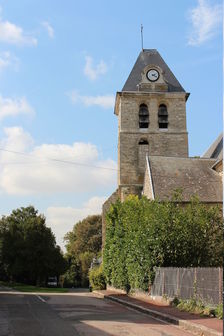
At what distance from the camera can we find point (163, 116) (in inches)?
1555

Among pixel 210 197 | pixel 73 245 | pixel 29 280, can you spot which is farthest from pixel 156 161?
pixel 73 245

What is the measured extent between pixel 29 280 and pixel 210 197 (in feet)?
97.6

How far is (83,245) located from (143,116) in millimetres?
35283

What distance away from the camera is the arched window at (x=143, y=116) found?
3903 cm

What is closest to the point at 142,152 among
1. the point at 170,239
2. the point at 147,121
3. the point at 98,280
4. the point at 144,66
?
the point at 147,121

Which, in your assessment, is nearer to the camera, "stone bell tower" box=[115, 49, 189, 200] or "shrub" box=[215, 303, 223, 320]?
"shrub" box=[215, 303, 223, 320]

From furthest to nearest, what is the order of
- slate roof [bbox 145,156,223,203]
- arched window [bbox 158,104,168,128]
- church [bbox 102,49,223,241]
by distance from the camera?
1. arched window [bbox 158,104,168,128]
2. church [bbox 102,49,223,241]
3. slate roof [bbox 145,156,223,203]

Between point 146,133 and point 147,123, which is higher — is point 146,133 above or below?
below

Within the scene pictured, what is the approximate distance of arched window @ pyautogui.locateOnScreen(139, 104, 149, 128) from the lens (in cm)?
3903

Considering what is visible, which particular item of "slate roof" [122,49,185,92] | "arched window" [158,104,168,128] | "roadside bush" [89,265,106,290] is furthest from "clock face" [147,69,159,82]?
"roadside bush" [89,265,106,290]

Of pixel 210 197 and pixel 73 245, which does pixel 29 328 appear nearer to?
pixel 210 197

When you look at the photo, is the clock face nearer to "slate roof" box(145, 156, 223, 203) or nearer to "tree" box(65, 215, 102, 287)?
"slate roof" box(145, 156, 223, 203)

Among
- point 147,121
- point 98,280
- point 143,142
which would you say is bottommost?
point 98,280

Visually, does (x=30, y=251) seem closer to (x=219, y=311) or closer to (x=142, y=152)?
(x=142, y=152)
